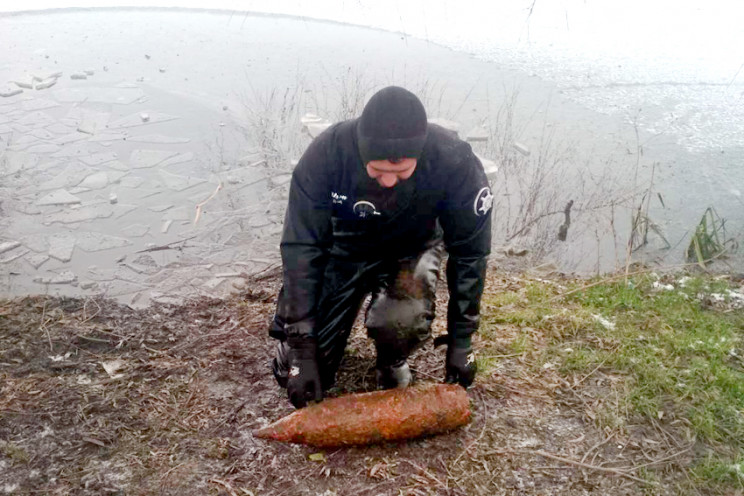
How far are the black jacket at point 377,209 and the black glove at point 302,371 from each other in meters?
0.06

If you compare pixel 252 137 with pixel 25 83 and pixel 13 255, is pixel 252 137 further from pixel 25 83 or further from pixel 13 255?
pixel 25 83

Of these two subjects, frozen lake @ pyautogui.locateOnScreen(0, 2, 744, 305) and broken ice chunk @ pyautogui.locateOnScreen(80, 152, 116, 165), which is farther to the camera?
broken ice chunk @ pyautogui.locateOnScreen(80, 152, 116, 165)

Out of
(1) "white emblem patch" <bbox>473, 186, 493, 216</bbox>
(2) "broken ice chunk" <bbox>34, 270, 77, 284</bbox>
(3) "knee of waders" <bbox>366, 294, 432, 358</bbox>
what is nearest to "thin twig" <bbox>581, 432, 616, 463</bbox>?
(3) "knee of waders" <bbox>366, 294, 432, 358</bbox>

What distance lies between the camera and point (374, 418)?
2.69 m

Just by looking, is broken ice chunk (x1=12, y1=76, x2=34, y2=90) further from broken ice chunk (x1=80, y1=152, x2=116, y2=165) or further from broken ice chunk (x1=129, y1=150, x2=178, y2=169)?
broken ice chunk (x1=129, y1=150, x2=178, y2=169)

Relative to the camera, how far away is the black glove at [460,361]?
113 inches

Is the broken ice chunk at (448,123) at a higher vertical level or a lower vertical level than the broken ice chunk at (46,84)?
lower

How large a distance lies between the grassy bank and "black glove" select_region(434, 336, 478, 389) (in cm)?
44

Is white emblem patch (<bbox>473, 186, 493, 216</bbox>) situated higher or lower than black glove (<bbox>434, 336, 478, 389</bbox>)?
higher

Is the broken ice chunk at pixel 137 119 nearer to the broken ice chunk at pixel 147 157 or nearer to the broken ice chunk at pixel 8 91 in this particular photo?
the broken ice chunk at pixel 147 157

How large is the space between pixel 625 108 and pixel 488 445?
7019mm

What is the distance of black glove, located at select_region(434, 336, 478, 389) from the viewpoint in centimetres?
288

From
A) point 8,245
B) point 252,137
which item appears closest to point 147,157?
point 252,137

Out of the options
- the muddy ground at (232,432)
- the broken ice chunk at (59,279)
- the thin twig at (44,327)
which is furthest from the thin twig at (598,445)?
the broken ice chunk at (59,279)
